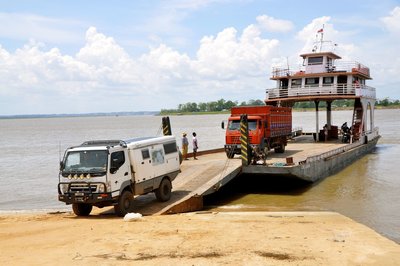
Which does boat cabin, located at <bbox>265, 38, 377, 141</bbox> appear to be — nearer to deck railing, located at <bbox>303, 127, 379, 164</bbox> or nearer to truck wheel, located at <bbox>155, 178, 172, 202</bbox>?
deck railing, located at <bbox>303, 127, 379, 164</bbox>

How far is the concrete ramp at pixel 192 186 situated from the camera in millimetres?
14359

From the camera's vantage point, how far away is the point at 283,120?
84.7 feet

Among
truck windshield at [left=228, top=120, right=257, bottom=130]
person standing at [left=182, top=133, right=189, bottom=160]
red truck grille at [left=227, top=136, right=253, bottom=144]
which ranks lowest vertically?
person standing at [left=182, top=133, right=189, bottom=160]

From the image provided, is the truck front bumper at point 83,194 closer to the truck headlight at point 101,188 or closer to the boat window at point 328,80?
the truck headlight at point 101,188

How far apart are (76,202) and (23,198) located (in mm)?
10370

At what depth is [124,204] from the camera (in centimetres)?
1348

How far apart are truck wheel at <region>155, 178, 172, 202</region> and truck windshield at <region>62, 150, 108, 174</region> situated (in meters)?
2.68

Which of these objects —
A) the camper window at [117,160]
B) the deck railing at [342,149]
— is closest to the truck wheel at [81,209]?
the camper window at [117,160]

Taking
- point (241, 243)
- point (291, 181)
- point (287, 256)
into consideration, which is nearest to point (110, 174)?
point (241, 243)

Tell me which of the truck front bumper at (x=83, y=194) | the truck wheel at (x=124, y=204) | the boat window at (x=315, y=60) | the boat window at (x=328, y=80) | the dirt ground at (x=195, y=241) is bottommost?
the dirt ground at (x=195, y=241)

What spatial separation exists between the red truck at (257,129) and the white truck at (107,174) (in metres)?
6.79

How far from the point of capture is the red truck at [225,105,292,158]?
21.4 metres

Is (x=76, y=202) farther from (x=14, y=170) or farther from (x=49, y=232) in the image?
(x=14, y=170)

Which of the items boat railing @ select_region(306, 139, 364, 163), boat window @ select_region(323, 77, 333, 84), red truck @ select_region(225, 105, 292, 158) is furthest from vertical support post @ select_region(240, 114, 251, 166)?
boat window @ select_region(323, 77, 333, 84)
